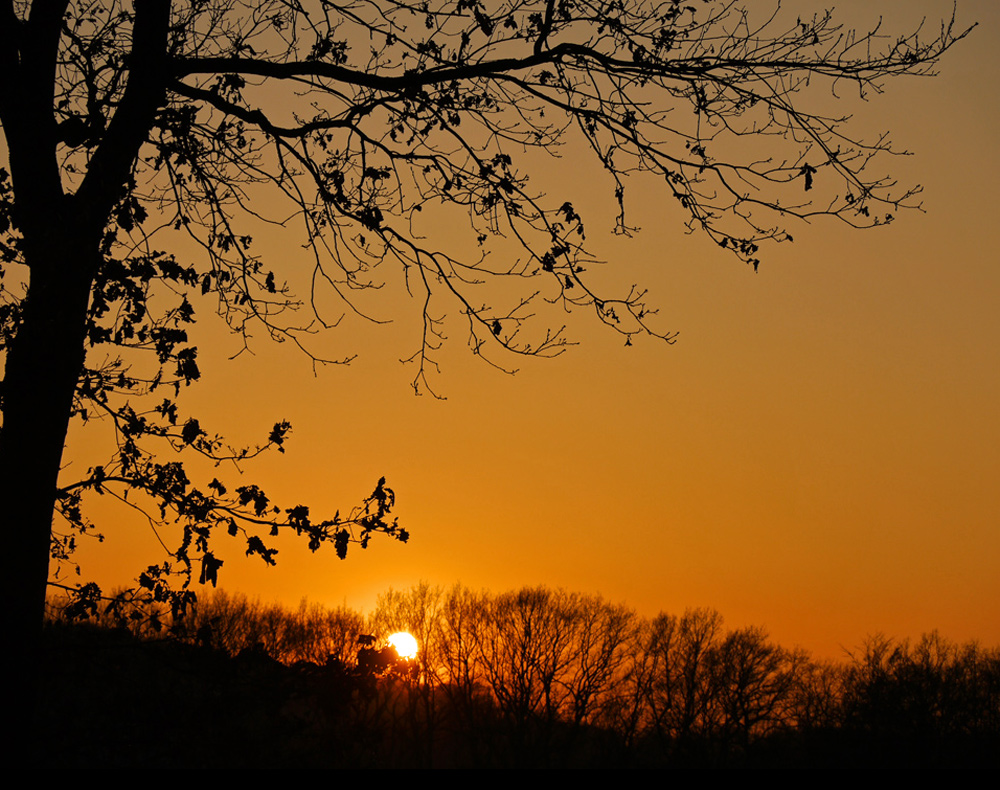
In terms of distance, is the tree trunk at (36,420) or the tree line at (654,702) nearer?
the tree trunk at (36,420)

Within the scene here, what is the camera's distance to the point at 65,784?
11.7 ft

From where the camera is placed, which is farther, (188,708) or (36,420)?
(188,708)

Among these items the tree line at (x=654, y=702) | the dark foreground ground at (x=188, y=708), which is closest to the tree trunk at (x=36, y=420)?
the dark foreground ground at (x=188, y=708)

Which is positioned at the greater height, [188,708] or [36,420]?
[36,420]

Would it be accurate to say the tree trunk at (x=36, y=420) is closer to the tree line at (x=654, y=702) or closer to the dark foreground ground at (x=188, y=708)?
the dark foreground ground at (x=188, y=708)

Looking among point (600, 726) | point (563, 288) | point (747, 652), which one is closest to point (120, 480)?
point (563, 288)

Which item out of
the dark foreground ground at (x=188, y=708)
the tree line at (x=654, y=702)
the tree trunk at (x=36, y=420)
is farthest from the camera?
the tree line at (x=654, y=702)

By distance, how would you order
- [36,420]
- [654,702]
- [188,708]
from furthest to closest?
1. [654,702]
2. [188,708]
3. [36,420]

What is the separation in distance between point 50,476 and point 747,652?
2237 inches

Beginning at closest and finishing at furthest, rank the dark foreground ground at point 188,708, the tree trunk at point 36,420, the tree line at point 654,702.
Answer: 1. the tree trunk at point 36,420
2. the dark foreground ground at point 188,708
3. the tree line at point 654,702

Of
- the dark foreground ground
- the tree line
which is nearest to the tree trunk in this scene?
the dark foreground ground

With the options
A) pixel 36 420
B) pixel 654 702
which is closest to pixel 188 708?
pixel 36 420

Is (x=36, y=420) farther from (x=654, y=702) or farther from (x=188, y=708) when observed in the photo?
(x=654, y=702)

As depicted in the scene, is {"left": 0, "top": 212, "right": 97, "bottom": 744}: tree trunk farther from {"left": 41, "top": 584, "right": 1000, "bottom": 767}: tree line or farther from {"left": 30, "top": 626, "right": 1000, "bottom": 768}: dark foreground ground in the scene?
{"left": 41, "top": 584, "right": 1000, "bottom": 767}: tree line
